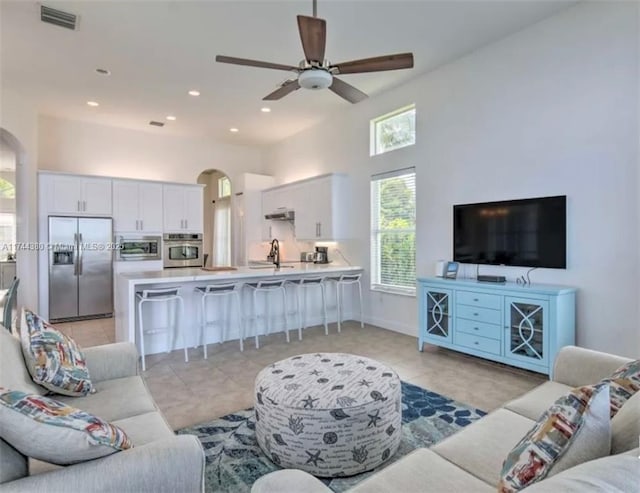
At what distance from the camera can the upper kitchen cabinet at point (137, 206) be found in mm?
6535

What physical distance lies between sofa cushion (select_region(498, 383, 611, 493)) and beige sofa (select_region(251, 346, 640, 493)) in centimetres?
7

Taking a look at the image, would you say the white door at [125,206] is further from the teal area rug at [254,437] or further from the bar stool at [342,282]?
the teal area rug at [254,437]

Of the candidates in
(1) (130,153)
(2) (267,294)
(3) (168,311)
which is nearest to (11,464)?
(3) (168,311)

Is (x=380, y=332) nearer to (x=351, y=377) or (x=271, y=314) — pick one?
(x=271, y=314)

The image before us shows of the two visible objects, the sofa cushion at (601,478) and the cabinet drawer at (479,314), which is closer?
the sofa cushion at (601,478)

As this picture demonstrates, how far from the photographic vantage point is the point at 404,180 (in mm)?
5125

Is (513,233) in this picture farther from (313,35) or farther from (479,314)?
(313,35)

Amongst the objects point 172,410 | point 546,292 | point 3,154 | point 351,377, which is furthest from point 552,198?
point 3,154

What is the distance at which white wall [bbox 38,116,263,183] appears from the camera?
635cm

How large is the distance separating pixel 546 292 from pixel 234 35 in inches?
153

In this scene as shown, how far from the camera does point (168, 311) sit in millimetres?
4406

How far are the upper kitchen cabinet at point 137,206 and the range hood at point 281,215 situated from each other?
6.88ft

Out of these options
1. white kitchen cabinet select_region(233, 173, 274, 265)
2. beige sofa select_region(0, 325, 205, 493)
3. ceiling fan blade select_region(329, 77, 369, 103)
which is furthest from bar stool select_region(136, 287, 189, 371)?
white kitchen cabinet select_region(233, 173, 274, 265)

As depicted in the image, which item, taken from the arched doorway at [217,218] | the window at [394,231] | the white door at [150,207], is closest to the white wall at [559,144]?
the window at [394,231]
